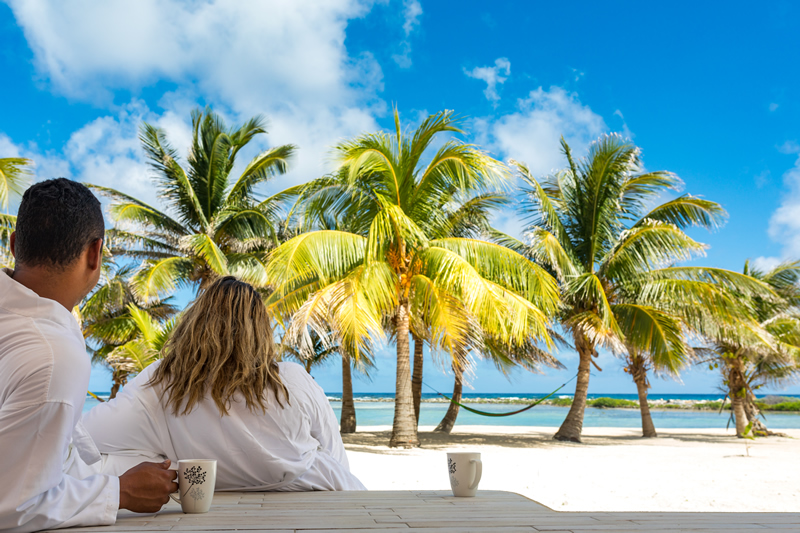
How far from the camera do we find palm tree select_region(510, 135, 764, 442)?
12219 mm

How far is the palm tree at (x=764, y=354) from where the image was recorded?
1540cm

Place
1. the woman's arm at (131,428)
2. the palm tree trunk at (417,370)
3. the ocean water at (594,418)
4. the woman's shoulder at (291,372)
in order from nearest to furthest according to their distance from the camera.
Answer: the woman's arm at (131,428), the woman's shoulder at (291,372), the palm tree trunk at (417,370), the ocean water at (594,418)

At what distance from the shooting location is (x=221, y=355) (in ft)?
6.30

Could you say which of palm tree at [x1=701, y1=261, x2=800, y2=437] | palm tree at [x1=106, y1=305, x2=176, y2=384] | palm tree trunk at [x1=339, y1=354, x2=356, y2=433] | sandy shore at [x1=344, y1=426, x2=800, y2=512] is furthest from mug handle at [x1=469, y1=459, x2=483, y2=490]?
palm tree trunk at [x1=339, y1=354, x2=356, y2=433]

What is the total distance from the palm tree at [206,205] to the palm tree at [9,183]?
3.43 meters

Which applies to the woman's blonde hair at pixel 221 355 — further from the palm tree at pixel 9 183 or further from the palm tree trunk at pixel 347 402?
the palm tree trunk at pixel 347 402

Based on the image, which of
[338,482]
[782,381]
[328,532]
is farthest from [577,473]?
[782,381]

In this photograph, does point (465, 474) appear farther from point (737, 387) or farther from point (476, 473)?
point (737, 387)

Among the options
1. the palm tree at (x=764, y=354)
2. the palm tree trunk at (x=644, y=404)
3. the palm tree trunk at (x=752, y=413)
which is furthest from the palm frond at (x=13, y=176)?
the palm tree trunk at (x=752, y=413)

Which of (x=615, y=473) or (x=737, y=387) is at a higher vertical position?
(x=737, y=387)

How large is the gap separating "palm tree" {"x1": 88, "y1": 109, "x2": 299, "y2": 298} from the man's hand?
42.2 feet

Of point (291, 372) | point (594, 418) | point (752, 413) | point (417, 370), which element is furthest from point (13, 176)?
point (594, 418)

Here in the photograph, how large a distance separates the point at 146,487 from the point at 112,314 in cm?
1887

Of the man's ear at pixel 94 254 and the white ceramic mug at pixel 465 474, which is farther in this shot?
the white ceramic mug at pixel 465 474
